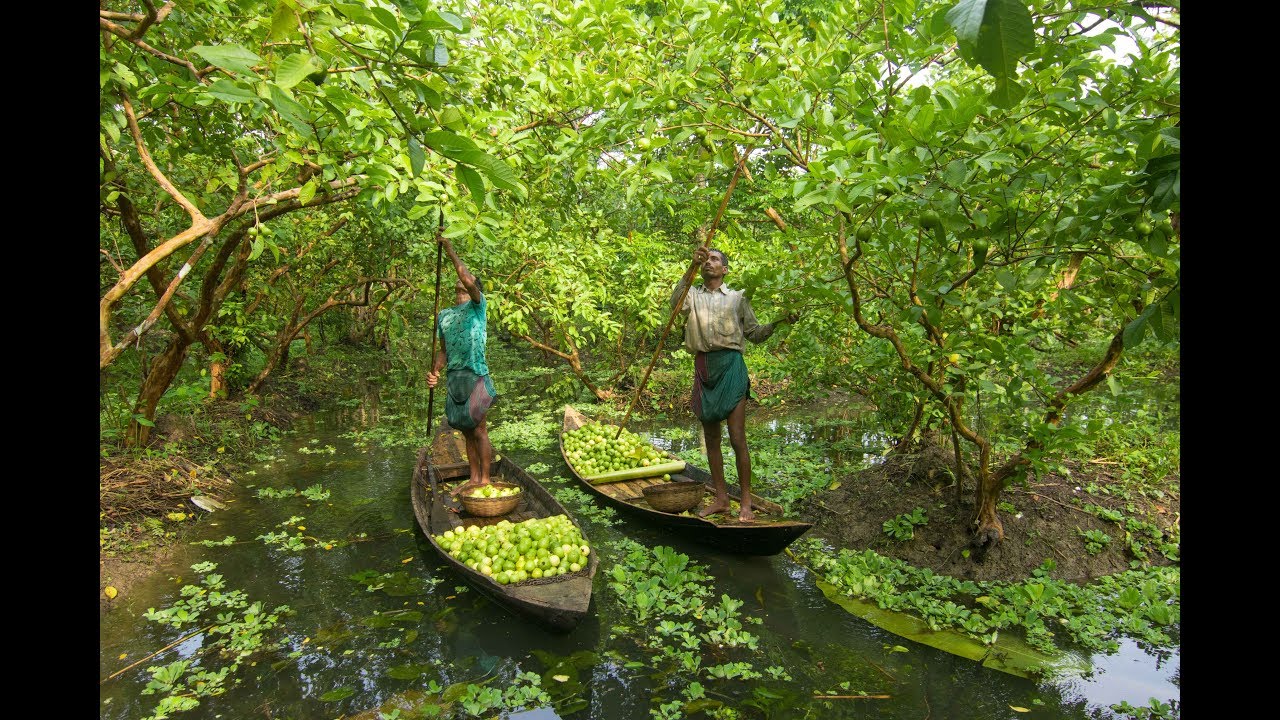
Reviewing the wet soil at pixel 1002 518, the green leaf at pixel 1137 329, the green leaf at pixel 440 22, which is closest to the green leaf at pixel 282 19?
the green leaf at pixel 440 22

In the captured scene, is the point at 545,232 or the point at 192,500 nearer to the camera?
the point at 192,500

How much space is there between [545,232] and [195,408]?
5.42 meters

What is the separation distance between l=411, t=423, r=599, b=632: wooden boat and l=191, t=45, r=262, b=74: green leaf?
3.27 meters

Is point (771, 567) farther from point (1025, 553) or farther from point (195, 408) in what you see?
point (195, 408)

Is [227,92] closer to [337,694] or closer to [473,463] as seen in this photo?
[337,694]

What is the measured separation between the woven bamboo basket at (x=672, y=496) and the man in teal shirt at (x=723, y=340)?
530 millimetres

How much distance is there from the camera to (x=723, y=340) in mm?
5422

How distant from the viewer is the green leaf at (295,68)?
1.61m

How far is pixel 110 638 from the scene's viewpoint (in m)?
4.14

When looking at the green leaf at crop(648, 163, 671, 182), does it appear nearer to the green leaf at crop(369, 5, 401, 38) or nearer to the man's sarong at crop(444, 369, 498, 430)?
the green leaf at crop(369, 5, 401, 38)

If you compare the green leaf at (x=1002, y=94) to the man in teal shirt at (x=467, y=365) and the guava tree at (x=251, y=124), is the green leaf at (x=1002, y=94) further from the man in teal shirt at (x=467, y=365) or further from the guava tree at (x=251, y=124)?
the man in teal shirt at (x=467, y=365)

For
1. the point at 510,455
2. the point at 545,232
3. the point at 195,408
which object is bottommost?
the point at 510,455

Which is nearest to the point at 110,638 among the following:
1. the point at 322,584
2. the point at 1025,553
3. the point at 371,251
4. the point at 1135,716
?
the point at 322,584

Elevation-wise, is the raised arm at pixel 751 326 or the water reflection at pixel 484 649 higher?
the raised arm at pixel 751 326
